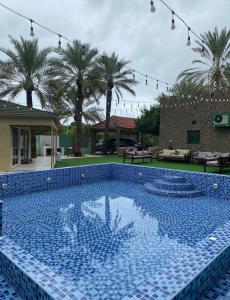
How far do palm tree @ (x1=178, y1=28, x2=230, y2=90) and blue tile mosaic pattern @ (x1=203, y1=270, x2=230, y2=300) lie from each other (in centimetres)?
1865

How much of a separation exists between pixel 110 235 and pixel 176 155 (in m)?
12.7

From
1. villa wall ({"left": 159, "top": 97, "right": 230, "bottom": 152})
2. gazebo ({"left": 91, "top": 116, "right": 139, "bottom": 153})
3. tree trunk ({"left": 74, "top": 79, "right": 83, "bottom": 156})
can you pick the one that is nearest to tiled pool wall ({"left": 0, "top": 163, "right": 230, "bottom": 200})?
villa wall ({"left": 159, "top": 97, "right": 230, "bottom": 152})

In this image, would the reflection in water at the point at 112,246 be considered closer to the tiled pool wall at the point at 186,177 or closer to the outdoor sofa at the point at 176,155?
the tiled pool wall at the point at 186,177

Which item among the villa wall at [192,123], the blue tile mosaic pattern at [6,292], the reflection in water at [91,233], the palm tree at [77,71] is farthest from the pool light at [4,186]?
the villa wall at [192,123]

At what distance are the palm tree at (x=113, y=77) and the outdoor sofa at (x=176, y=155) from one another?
24.5 ft

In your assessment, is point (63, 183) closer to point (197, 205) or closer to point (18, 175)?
point (18, 175)

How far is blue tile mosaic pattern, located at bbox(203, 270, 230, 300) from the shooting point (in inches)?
128

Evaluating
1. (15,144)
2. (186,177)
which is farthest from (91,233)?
(15,144)

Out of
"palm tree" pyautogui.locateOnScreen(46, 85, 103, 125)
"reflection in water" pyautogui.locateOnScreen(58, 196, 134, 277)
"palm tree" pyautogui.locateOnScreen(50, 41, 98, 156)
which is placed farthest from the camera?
"palm tree" pyautogui.locateOnScreen(50, 41, 98, 156)

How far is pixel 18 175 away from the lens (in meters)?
9.02

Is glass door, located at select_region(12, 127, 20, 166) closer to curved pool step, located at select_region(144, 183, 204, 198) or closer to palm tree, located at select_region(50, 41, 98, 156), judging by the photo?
palm tree, located at select_region(50, 41, 98, 156)

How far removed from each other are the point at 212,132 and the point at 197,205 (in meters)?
10.7

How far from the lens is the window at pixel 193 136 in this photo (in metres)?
18.3

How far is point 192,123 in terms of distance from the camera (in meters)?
18.6
